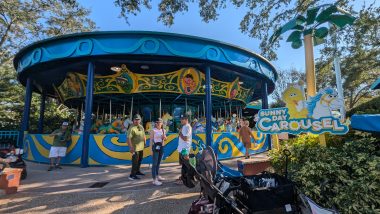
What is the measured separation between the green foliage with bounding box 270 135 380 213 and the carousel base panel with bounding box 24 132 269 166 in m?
3.79

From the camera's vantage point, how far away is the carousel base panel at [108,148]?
25.7 ft

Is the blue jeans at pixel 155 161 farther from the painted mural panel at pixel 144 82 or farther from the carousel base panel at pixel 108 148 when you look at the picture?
the painted mural panel at pixel 144 82

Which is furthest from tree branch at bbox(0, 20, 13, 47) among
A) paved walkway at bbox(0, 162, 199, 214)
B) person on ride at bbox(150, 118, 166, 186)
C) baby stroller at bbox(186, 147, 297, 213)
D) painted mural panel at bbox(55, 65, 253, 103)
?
baby stroller at bbox(186, 147, 297, 213)

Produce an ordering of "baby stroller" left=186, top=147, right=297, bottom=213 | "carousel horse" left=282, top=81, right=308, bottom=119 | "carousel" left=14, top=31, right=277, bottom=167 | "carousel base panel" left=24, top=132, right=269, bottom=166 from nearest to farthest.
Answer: "baby stroller" left=186, top=147, right=297, bottom=213
"carousel horse" left=282, top=81, right=308, bottom=119
"carousel" left=14, top=31, right=277, bottom=167
"carousel base panel" left=24, top=132, right=269, bottom=166

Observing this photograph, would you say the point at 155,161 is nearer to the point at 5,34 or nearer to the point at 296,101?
the point at 296,101

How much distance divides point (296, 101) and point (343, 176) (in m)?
1.55

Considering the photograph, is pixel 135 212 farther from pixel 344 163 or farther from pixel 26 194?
pixel 344 163

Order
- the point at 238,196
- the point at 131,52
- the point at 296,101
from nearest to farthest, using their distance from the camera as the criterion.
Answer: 1. the point at 238,196
2. the point at 296,101
3. the point at 131,52

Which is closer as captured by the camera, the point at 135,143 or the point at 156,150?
the point at 156,150

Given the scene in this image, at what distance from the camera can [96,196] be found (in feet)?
14.7

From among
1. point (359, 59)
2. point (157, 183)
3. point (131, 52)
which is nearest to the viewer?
point (157, 183)

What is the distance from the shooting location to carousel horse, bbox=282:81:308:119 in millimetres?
4242

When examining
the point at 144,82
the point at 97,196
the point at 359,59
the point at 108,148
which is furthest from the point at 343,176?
the point at 359,59

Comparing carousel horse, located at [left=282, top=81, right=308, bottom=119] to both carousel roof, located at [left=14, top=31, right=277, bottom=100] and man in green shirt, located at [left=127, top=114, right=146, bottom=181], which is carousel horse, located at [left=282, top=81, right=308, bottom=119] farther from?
carousel roof, located at [left=14, top=31, right=277, bottom=100]
